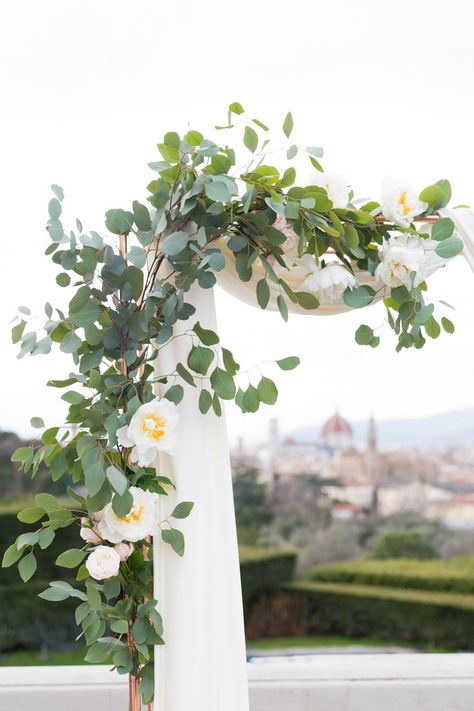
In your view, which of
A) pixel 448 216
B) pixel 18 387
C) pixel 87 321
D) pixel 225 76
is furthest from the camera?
pixel 18 387

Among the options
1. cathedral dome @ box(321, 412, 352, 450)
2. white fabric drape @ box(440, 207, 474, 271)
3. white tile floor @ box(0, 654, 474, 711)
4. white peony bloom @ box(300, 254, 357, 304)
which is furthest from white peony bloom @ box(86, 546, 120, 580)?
cathedral dome @ box(321, 412, 352, 450)

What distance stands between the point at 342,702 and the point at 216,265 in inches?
76.9

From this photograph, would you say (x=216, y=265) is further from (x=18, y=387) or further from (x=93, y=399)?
(x=18, y=387)

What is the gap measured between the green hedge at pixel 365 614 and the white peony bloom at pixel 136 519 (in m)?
3.57

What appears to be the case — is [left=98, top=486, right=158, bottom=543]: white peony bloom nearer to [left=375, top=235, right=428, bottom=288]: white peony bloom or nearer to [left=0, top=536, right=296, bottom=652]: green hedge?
[left=375, top=235, right=428, bottom=288]: white peony bloom

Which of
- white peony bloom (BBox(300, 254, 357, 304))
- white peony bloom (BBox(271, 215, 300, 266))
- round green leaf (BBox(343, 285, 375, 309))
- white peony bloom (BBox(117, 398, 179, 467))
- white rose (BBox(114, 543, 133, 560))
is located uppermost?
white peony bloom (BBox(271, 215, 300, 266))

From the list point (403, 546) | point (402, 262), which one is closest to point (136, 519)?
point (402, 262)

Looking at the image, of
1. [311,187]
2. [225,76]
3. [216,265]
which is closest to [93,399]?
[216,265]

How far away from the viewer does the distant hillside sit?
183 inches

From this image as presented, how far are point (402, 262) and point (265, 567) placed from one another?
3528mm

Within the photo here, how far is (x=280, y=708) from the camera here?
2768 millimetres

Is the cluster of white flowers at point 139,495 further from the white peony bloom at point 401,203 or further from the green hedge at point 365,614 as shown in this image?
the green hedge at point 365,614

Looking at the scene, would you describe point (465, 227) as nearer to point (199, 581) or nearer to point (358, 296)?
point (358, 296)

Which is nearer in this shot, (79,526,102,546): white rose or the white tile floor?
(79,526,102,546): white rose
